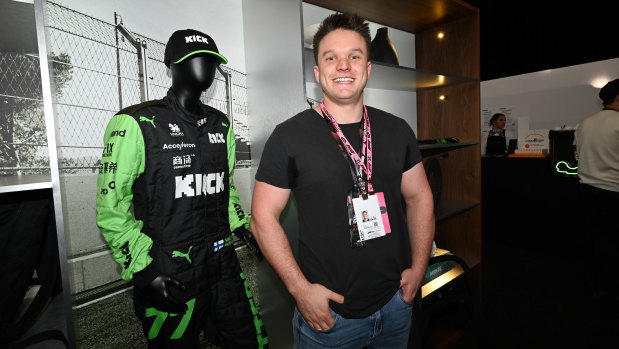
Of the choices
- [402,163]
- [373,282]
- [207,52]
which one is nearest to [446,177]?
[402,163]

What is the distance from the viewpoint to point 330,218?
118 cm

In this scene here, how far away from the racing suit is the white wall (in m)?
4.99

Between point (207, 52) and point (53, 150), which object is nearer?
point (53, 150)

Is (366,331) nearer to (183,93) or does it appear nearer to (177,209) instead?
(177,209)

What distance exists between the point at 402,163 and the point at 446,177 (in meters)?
1.86

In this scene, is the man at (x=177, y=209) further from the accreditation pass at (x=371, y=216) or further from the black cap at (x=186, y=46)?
the accreditation pass at (x=371, y=216)

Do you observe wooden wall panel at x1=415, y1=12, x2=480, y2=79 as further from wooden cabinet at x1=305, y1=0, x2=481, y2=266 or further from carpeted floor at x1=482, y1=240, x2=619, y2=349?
carpeted floor at x1=482, y1=240, x2=619, y2=349

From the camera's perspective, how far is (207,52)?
128 cm

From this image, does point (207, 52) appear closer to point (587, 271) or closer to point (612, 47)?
point (587, 271)

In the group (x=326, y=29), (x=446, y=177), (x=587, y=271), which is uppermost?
(x=326, y=29)

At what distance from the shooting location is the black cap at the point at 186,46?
1252 mm

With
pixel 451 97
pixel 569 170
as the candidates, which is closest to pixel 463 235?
pixel 451 97

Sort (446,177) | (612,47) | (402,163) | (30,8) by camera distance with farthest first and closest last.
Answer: (612,47), (446,177), (402,163), (30,8)

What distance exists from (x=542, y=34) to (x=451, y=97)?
8.98 feet
